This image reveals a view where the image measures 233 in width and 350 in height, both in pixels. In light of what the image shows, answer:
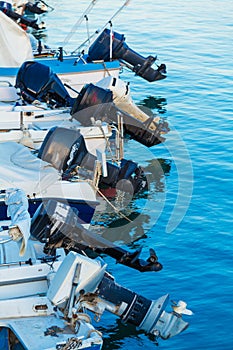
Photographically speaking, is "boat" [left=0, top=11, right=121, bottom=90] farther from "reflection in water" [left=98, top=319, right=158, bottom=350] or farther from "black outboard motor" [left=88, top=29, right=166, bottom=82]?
"reflection in water" [left=98, top=319, right=158, bottom=350]

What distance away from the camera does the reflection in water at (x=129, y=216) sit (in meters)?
13.8

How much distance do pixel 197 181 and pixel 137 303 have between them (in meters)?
7.18

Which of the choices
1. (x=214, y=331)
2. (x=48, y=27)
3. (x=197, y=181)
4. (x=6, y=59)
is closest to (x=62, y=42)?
(x=48, y=27)

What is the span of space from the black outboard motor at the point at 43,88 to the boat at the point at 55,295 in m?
6.21

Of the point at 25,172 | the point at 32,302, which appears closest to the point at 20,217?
the point at 32,302

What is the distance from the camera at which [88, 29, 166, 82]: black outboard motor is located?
2042 cm

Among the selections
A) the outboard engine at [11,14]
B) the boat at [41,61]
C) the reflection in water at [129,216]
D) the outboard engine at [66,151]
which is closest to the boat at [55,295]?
the outboard engine at [66,151]

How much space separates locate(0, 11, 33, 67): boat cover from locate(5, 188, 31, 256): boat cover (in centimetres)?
896

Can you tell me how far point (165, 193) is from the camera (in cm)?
1557

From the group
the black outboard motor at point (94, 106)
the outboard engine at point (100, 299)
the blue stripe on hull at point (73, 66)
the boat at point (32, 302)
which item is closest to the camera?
the boat at point (32, 302)

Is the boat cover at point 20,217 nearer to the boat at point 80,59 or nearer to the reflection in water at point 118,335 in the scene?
the reflection in water at point 118,335

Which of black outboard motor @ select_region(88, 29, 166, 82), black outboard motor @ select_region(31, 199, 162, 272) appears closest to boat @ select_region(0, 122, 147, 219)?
black outboard motor @ select_region(31, 199, 162, 272)

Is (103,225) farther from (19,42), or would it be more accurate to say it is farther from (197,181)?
(19,42)

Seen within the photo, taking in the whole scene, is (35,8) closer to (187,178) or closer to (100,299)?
(187,178)
